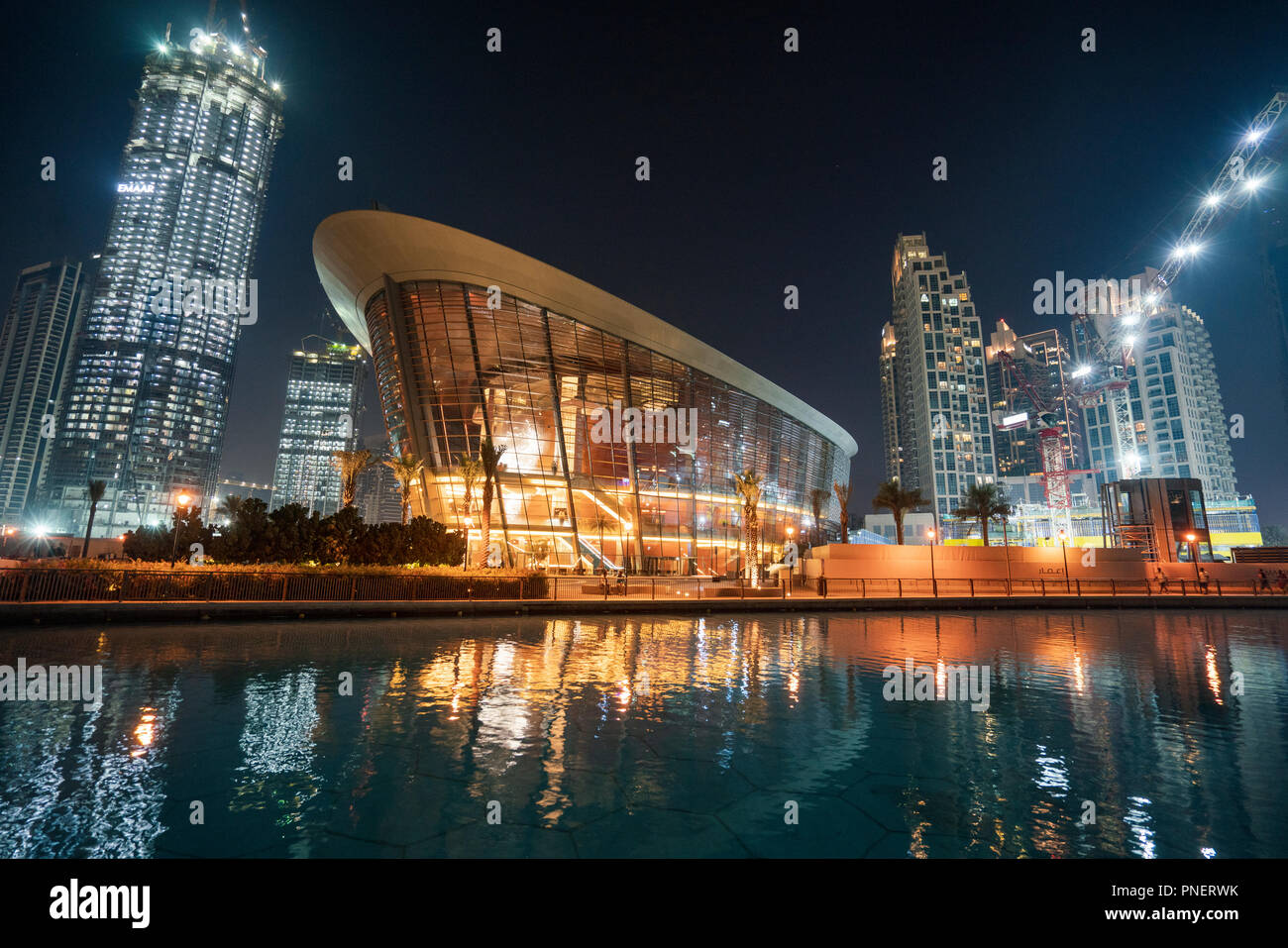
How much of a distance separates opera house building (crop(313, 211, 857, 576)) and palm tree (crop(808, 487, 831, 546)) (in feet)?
62.5

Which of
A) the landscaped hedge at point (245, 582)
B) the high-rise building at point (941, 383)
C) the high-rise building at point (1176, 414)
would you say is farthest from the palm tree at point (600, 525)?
the high-rise building at point (1176, 414)

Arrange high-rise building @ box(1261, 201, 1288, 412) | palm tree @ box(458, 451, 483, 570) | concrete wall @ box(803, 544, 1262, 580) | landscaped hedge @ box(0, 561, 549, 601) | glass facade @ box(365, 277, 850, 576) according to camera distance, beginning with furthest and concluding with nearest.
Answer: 1. high-rise building @ box(1261, 201, 1288, 412)
2. glass facade @ box(365, 277, 850, 576)
3. concrete wall @ box(803, 544, 1262, 580)
4. palm tree @ box(458, 451, 483, 570)
5. landscaped hedge @ box(0, 561, 549, 601)

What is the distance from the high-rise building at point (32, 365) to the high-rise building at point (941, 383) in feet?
759

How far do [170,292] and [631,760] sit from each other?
660 feet

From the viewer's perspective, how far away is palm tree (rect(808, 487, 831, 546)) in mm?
67938

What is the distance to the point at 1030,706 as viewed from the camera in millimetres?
8805

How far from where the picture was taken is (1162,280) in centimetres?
9794

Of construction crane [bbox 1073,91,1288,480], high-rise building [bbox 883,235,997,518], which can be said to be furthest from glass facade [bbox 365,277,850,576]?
high-rise building [bbox 883,235,997,518]

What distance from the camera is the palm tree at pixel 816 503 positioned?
223ft

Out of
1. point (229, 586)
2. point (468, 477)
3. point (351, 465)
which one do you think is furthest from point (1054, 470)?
point (229, 586)

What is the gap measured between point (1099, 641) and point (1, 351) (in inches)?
10744

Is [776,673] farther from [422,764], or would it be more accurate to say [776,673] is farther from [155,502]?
[155,502]

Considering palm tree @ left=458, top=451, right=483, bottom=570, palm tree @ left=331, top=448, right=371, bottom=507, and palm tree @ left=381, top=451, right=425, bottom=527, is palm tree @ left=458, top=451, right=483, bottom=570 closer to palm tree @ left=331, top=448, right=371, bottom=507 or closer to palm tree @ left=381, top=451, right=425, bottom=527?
palm tree @ left=381, top=451, right=425, bottom=527
